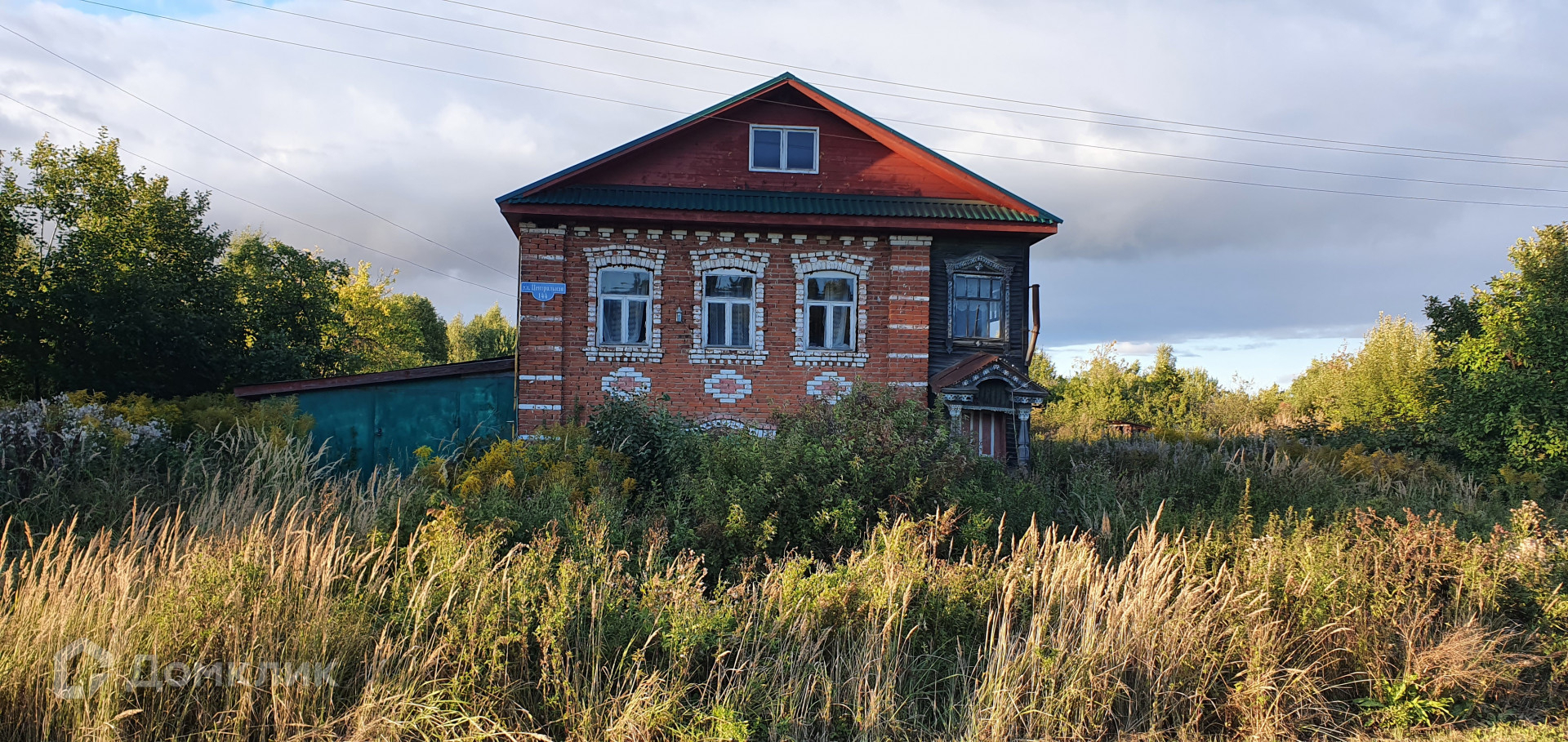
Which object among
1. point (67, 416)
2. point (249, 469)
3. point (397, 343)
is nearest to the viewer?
point (249, 469)

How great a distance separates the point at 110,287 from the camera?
1572cm

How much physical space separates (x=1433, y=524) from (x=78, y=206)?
2528 centimetres

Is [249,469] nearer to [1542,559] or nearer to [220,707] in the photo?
[220,707]

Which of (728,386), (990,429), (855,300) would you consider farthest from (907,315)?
(728,386)

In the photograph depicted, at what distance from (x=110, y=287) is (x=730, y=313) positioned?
12478 mm

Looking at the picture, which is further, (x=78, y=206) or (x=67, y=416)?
(x=78, y=206)

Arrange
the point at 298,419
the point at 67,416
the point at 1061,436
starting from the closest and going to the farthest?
the point at 67,416
the point at 298,419
the point at 1061,436

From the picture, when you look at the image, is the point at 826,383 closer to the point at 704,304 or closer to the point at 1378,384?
the point at 704,304

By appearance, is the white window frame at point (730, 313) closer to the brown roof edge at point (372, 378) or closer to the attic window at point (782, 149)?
the attic window at point (782, 149)

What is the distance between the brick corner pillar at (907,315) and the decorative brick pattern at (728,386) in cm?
270

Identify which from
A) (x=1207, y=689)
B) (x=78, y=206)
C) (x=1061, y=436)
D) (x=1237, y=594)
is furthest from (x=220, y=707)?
(x=78, y=206)

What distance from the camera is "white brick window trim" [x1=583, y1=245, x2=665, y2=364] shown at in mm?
14234

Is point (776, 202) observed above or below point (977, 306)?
above

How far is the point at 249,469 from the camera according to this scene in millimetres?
8500
